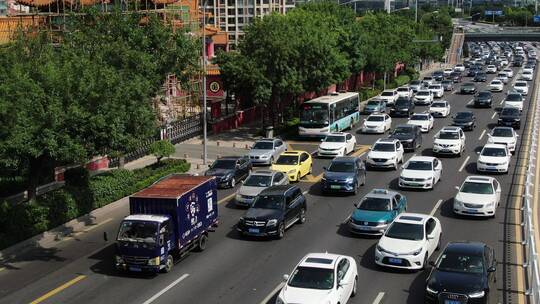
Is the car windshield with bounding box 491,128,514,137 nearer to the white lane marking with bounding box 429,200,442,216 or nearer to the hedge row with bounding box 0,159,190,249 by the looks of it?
the white lane marking with bounding box 429,200,442,216

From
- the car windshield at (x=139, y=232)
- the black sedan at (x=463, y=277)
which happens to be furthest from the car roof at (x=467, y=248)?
the car windshield at (x=139, y=232)

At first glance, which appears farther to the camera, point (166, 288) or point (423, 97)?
point (423, 97)

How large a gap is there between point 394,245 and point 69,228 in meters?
13.3

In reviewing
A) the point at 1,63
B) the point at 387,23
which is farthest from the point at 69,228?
the point at 387,23

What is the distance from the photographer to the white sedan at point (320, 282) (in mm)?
17344

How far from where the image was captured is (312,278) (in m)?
18.0

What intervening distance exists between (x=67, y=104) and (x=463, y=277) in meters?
14.9

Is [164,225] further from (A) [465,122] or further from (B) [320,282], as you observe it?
(A) [465,122]

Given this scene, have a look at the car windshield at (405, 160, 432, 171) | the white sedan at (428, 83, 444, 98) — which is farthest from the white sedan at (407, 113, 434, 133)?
the white sedan at (428, 83, 444, 98)

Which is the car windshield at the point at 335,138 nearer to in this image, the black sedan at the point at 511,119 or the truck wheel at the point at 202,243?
the black sedan at the point at 511,119

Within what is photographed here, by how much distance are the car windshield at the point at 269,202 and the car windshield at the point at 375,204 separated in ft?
9.89

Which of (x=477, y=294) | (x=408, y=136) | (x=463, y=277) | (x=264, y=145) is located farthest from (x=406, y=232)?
(x=408, y=136)

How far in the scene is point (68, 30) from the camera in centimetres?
3553

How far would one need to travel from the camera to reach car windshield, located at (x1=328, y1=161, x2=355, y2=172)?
32.2m
